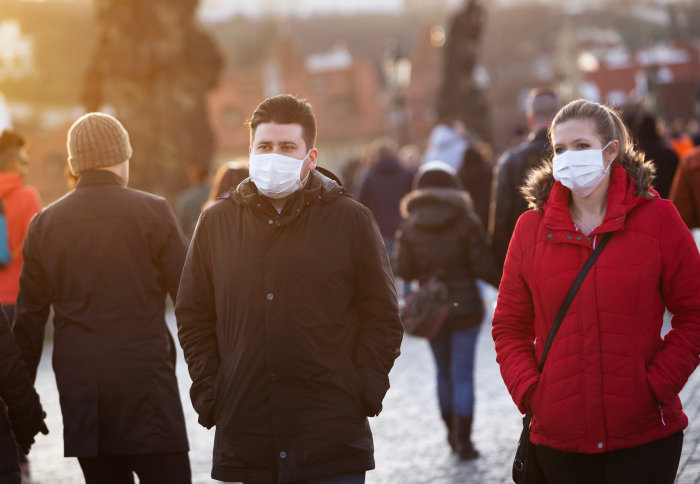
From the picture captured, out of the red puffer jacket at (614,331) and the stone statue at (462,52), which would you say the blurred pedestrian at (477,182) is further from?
the stone statue at (462,52)

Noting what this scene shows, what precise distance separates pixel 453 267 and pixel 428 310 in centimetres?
35

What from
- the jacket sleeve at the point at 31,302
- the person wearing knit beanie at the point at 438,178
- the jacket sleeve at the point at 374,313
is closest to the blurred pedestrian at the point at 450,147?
the person wearing knit beanie at the point at 438,178

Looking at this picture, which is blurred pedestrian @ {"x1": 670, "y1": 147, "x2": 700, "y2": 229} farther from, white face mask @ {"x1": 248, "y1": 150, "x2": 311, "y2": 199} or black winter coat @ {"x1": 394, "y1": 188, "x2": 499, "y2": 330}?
white face mask @ {"x1": 248, "y1": 150, "x2": 311, "y2": 199}

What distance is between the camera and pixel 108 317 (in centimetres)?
491

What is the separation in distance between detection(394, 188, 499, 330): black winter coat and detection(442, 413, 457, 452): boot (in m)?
0.62

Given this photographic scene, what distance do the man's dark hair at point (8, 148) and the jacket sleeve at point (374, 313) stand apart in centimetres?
368

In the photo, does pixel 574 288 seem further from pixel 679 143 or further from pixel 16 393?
pixel 679 143

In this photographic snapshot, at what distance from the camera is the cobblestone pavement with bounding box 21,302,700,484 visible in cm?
681

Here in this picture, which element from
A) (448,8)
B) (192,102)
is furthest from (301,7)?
(192,102)

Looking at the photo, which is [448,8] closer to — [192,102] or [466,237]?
[192,102]

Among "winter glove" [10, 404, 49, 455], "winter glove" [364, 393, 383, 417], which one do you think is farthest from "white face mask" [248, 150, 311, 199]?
"winter glove" [10, 404, 49, 455]

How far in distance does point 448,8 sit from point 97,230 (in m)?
111

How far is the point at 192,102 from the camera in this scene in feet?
79.8

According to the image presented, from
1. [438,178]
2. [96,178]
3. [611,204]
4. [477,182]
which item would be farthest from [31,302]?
[477,182]
